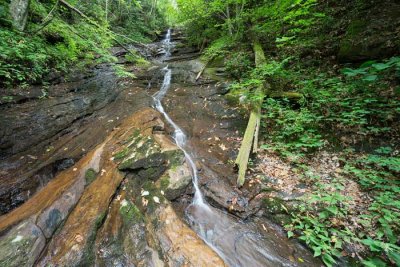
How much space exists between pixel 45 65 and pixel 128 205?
6.55 metres

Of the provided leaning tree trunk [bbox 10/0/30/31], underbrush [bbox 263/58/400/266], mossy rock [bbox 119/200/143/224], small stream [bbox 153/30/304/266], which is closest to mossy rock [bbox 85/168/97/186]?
mossy rock [bbox 119/200/143/224]

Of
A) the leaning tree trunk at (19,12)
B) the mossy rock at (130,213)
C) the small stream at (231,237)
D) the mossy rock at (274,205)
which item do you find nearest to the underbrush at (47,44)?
the leaning tree trunk at (19,12)

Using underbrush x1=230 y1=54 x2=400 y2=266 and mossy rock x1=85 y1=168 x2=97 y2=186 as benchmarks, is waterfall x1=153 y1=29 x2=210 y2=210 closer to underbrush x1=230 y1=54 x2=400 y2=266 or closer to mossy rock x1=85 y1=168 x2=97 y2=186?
underbrush x1=230 y1=54 x2=400 y2=266

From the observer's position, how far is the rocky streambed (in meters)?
3.21

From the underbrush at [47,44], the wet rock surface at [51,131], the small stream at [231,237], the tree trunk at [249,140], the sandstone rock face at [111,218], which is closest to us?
the sandstone rock face at [111,218]

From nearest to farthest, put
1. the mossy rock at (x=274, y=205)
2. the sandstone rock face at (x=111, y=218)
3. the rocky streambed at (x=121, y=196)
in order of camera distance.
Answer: the sandstone rock face at (x=111, y=218)
the rocky streambed at (x=121, y=196)
the mossy rock at (x=274, y=205)

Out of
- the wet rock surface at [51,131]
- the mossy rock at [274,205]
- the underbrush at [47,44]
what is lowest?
the mossy rock at [274,205]

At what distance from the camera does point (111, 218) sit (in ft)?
11.9

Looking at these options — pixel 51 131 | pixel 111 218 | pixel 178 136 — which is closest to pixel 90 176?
pixel 111 218

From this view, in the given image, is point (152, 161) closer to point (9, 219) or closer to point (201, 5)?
point (9, 219)

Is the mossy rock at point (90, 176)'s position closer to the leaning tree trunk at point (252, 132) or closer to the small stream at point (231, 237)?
the small stream at point (231, 237)

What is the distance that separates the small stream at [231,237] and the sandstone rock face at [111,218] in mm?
397

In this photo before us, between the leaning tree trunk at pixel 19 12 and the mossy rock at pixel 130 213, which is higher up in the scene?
the leaning tree trunk at pixel 19 12

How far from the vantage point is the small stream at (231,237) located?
11.4 ft
